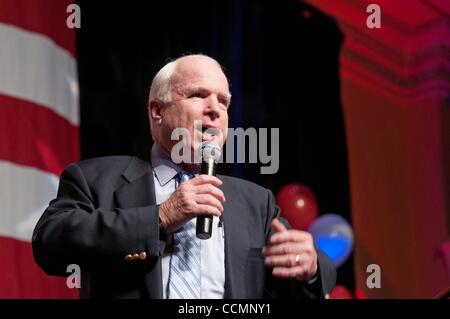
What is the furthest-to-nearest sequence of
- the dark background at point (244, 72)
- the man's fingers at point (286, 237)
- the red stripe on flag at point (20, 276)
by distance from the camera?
the dark background at point (244, 72)
the red stripe on flag at point (20, 276)
the man's fingers at point (286, 237)

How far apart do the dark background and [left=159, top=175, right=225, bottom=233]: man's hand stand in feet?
3.26

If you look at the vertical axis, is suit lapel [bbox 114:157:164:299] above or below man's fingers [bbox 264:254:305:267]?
above

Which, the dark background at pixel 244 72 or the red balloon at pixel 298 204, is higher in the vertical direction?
the dark background at pixel 244 72

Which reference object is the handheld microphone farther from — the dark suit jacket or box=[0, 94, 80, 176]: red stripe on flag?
box=[0, 94, 80, 176]: red stripe on flag

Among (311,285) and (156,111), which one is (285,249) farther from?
(156,111)

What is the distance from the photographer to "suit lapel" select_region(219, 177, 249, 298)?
151cm

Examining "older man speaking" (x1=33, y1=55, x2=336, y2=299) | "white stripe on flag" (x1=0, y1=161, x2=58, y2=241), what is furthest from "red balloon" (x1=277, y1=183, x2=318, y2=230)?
"older man speaking" (x1=33, y1=55, x2=336, y2=299)

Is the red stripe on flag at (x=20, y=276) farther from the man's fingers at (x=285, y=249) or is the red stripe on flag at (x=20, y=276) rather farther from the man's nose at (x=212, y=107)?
the man's fingers at (x=285, y=249)

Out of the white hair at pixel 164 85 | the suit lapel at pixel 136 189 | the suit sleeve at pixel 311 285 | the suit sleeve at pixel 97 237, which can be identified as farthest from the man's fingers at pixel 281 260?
the white hair at pixel 164 85

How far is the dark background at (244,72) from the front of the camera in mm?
2920

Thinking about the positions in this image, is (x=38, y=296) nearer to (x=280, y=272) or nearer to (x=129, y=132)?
(x=129, y=132)

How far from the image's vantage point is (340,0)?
11.7ft

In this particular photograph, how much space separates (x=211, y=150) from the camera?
1560 mm
